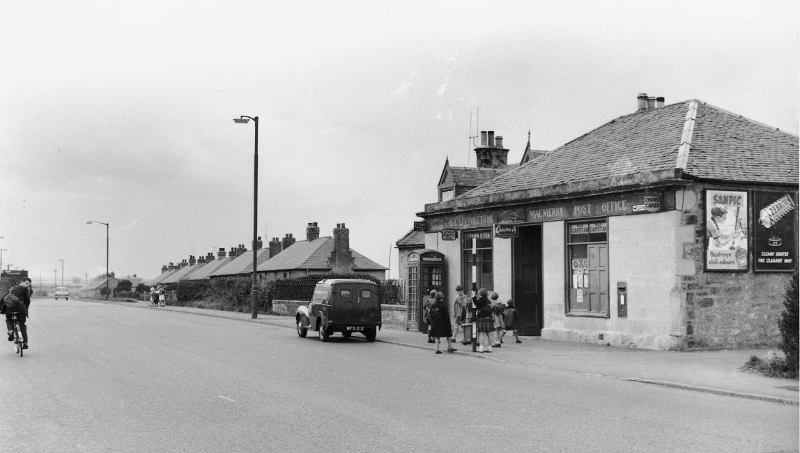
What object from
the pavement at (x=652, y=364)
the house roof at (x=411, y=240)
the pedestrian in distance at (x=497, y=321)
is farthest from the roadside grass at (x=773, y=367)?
the house roof at (x=411, y=240)

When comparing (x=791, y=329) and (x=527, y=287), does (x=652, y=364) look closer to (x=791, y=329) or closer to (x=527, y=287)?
(x=791, y=329)

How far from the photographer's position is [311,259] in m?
69.2

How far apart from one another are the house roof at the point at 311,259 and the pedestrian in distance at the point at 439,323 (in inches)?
1781

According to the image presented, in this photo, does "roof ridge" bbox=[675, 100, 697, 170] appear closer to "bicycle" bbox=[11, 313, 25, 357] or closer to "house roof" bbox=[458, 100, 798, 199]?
"house roof" bbox=[458, 100, 798, 199]

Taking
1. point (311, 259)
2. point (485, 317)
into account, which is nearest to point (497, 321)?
point (485, 317)

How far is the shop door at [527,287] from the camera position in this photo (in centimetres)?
2700

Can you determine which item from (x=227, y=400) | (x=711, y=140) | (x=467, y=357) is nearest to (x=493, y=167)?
(x=711, y=140)

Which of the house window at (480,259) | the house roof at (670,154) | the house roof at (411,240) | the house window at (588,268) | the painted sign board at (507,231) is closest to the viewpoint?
the house roof at (670,154)

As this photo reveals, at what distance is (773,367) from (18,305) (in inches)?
601

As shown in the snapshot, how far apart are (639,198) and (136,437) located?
52.0 feet

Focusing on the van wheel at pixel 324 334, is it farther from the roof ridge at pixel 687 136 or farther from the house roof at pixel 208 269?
the house roof at pixel 208 269

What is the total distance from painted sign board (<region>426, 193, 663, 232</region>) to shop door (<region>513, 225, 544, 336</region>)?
86cm

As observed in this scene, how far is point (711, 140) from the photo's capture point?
23781 mm

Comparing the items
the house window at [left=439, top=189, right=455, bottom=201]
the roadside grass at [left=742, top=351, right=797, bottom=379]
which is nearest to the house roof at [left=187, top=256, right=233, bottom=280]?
the house window at [left=439, top=189, right=455, bottom=201]
